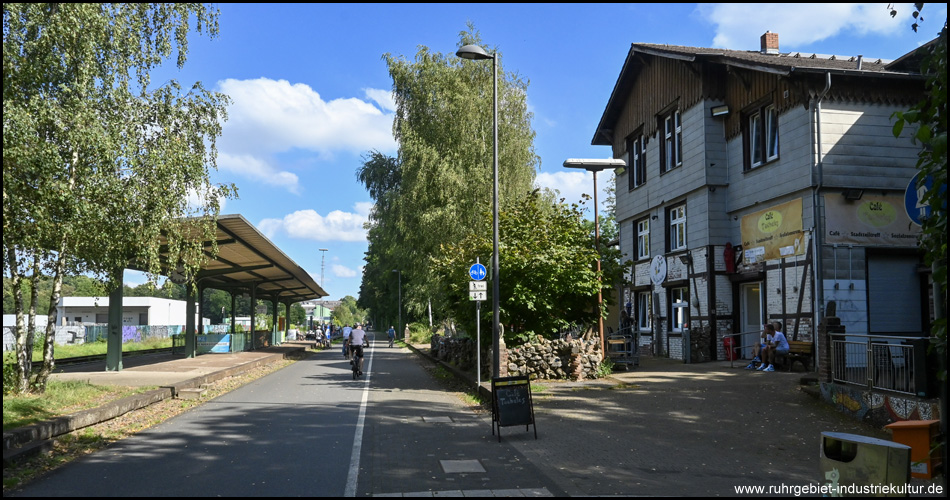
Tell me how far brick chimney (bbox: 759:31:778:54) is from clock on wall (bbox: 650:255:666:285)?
8.39m

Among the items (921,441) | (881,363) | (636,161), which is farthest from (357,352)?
(921,441)

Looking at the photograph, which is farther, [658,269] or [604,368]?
[658,269]

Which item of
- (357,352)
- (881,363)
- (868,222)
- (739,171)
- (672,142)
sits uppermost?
(672,142)

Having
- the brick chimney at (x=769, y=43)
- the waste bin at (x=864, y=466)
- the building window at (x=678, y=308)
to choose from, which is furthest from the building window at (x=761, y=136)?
the waste bin at (x=864, y=466)

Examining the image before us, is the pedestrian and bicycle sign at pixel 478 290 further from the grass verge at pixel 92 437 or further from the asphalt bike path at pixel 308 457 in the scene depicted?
the grass verge at pixel 92 437

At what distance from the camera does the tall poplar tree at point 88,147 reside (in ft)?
39.7

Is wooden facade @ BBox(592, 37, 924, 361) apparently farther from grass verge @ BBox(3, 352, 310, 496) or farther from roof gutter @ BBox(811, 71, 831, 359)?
grass verge @ BBox(3, 352, 310, 496)

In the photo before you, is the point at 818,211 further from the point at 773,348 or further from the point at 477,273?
the point at 477,273

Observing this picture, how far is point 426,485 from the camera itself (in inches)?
299

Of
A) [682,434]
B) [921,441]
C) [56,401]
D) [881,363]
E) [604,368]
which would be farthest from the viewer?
[604,368]

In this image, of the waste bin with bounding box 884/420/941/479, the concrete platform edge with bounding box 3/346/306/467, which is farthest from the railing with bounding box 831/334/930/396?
the concrete platform edge with bounding box 3/346/306/467

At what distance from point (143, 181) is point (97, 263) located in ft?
6.13

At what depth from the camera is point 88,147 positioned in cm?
1334

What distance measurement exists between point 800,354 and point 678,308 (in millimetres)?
7166
